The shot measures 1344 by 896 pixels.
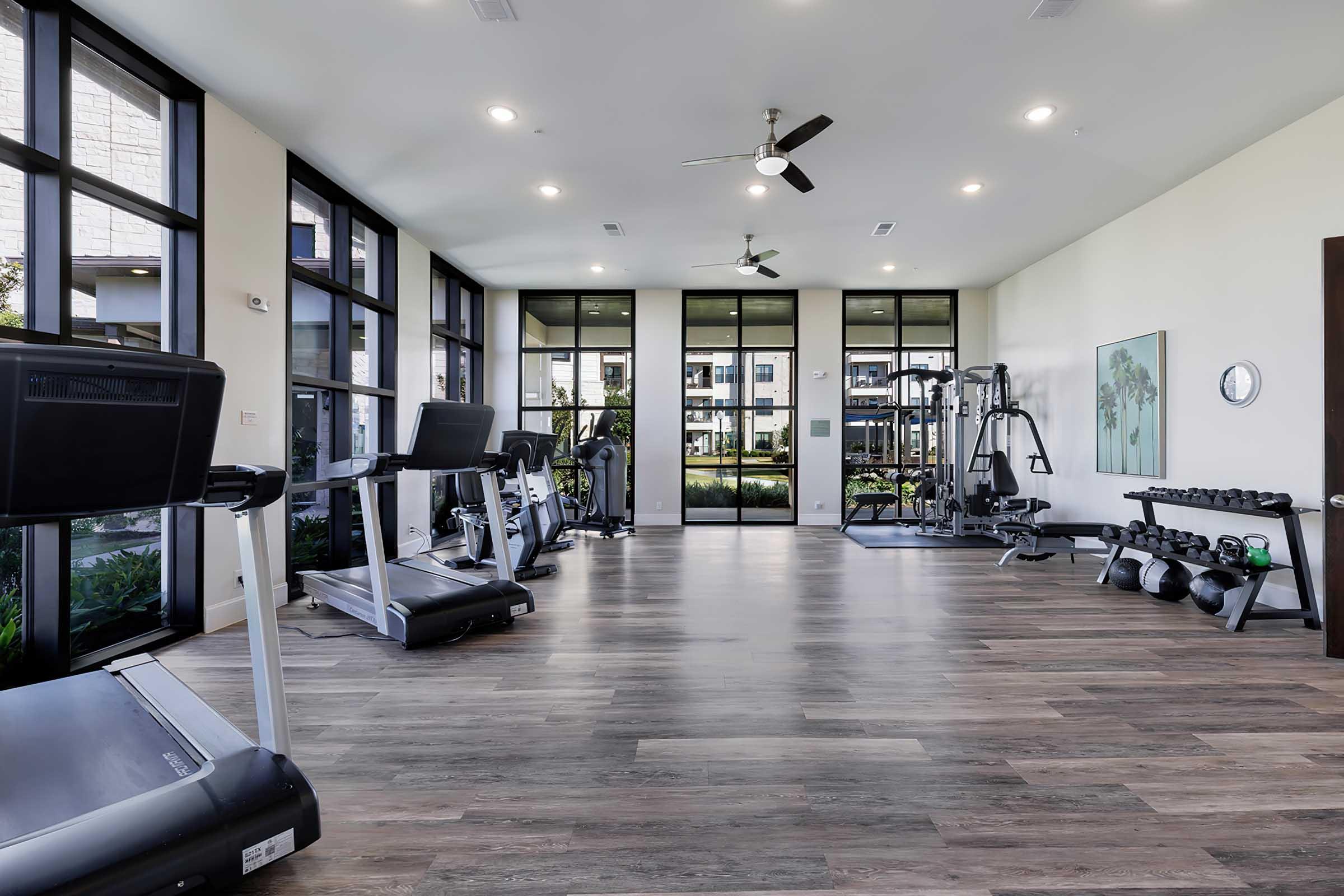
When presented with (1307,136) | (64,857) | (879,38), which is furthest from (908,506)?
(64,857)

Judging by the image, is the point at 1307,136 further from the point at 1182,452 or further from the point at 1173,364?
the point at 1182,452

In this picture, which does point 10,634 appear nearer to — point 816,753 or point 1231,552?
point 816,753

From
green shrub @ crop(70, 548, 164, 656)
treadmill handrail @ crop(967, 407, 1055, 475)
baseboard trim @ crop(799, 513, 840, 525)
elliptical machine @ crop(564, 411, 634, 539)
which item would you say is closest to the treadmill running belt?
green shrub @ crop(70, 548, 164, 656)

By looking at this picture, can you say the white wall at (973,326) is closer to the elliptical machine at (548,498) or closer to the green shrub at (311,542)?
the elliptical machine at (548,498)

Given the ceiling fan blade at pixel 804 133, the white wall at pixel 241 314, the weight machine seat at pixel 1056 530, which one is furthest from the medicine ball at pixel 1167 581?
the white wall at pixel 241 314

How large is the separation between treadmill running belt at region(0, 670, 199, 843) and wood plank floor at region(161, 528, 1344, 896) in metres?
0.44

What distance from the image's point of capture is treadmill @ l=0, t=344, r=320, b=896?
124 cm

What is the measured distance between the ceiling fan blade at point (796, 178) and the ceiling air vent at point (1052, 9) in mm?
1454

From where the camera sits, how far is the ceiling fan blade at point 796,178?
4.14m

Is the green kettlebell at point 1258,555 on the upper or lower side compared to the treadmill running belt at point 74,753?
upper

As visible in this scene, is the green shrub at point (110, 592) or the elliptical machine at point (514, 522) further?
the elliptical machine at point (514, 522)

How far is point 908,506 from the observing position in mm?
9258

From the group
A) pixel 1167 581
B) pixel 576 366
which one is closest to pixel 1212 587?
pixel 1167 581

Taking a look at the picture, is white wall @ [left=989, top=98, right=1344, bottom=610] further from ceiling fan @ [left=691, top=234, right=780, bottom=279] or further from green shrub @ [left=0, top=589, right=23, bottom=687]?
green shrub @ [left=0, top=589, right=23, bottom=687]
